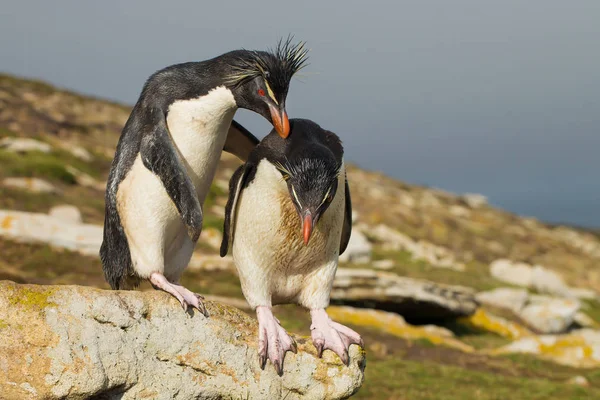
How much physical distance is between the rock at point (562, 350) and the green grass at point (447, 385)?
3139 millimetres

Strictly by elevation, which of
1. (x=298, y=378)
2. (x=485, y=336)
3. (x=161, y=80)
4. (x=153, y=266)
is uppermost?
(x=161, y=80)

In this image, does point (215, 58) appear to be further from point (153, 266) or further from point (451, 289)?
point (451, 289)

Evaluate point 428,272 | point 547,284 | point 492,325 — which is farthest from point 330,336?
point 547,284

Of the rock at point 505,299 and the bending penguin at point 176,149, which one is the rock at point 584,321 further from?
the bending penguin at point 176,149

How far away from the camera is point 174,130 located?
591 cm

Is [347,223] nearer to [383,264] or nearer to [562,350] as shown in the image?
[562,350]

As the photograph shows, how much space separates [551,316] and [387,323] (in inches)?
270

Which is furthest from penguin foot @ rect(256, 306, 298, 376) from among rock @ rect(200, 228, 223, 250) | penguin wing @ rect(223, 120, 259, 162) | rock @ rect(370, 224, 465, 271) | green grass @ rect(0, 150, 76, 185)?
rock @ rect(370, 224, 465, 271)

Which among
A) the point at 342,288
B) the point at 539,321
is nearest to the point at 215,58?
the point at 342,288

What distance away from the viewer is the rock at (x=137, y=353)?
15.3 ft

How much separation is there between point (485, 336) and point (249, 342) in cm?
1508

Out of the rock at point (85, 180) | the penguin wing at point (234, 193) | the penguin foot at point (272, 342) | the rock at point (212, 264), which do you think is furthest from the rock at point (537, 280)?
the penguin foot at point (272, 342)

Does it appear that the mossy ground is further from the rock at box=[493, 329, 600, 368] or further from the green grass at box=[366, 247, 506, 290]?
the rock at box=[493, 329, 600, 368]

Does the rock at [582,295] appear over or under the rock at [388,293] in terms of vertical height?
over
